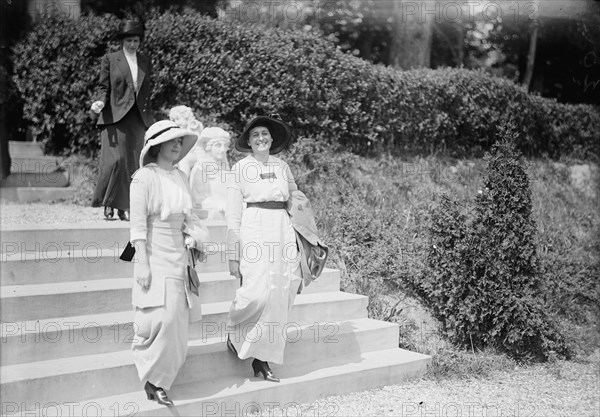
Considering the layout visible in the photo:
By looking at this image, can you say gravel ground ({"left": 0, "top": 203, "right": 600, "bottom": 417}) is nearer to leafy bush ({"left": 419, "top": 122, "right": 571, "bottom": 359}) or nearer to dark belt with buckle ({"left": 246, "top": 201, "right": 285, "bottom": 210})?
leafy bush ({"left": 419, "top": 122, "right": 571, "bottom": 359})

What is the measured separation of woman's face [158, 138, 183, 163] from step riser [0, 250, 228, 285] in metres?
1.55

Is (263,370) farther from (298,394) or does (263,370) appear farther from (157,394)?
(157,394)

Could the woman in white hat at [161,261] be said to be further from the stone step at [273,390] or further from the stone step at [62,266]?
the stone step at [62,266]

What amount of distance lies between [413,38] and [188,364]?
1209 centimetres

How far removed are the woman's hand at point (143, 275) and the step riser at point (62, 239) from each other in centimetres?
161

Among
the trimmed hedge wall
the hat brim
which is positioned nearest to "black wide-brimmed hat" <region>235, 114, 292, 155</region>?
the hat brim

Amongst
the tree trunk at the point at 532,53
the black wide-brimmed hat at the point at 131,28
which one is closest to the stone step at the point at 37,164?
the black wide-brimmed hat at the point at 131,28

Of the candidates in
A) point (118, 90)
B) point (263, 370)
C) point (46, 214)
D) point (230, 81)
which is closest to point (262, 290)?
point (263, 370)

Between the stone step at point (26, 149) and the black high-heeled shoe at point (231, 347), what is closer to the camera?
the black high-heeled shoe at point (231, 347)

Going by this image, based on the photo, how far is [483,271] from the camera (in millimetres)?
6766

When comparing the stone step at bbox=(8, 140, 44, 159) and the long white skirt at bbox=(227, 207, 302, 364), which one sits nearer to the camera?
the long white skirt at bbox=(227, 207, 302, 364)

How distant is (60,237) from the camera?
5.98 meters

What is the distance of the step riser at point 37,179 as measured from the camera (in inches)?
399

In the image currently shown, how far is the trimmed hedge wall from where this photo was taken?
10070 mm
